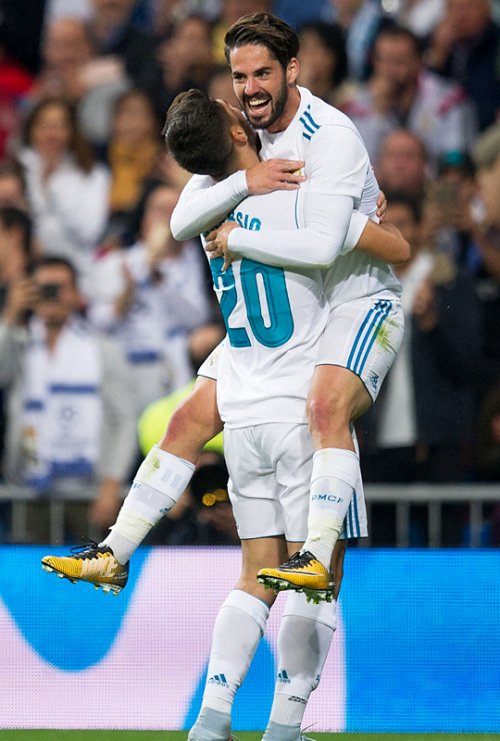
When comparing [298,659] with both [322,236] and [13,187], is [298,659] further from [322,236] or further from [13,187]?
[13,187]

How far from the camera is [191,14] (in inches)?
307

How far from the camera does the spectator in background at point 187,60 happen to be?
24.7 feet

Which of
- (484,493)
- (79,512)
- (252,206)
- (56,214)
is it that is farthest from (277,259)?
(56,214)

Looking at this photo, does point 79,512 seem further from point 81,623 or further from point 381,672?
point 381,672

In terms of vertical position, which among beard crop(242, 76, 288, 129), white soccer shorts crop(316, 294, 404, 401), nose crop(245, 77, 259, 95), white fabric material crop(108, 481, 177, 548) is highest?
nose crop(245, 77, 259, 95)

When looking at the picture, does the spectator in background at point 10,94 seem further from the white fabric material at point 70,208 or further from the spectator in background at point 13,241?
the spectator in background at point 13,241

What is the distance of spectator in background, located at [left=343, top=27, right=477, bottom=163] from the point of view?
23.6ft

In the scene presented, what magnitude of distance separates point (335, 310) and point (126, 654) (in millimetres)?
1703

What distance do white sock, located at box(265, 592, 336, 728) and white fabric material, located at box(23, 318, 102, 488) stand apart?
290 centimetres

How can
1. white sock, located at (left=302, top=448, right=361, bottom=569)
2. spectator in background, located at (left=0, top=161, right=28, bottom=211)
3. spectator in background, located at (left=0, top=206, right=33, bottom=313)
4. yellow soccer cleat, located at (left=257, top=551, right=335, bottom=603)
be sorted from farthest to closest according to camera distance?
spectator in background, located at (left=0, top=161, right=28, bottom=211) → spectator in background, located at (left=0, top=206, right=33, bottom=313) → white sock, located at (left=302, top=448, right=361, bottom=569) → yellow soccer cleat, located at (left=257, top=551, right=335, bottom=603)

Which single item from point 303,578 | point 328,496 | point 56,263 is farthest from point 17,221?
point 303,578

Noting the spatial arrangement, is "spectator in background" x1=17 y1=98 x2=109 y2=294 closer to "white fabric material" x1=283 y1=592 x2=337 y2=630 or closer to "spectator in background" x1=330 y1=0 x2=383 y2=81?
"spectator in background" x1=330 y1=0 x2=383 y2=81

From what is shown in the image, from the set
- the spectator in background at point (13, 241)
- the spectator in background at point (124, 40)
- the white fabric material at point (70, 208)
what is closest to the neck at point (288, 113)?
the spectator in background at point (13, 241)

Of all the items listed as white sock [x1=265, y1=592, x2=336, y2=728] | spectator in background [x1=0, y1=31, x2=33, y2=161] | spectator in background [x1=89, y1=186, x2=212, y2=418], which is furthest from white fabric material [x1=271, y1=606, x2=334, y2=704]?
spectator in background [x1=0, y1=31, x2=33, y2=161]
